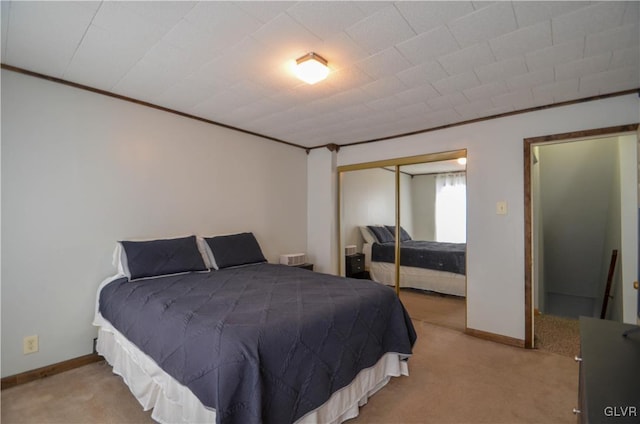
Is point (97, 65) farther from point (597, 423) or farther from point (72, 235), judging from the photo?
point (597, 423)

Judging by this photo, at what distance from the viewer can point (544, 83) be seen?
7.80 ft

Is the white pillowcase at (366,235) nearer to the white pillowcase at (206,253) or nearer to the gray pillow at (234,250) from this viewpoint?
the gray pillow at (234,250)

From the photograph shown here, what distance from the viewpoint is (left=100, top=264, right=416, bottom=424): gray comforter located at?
1.33 meters

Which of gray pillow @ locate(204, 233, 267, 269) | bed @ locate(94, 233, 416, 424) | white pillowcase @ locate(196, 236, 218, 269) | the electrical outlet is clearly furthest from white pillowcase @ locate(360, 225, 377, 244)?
the electrical outlet

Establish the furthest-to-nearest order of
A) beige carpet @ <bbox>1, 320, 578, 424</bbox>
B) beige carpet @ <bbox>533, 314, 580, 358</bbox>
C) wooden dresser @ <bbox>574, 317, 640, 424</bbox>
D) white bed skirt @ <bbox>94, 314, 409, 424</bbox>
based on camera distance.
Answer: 1. beige carpet @ <bbox>533, 314, 580, 358</bbox>
2. beige carpet @ <bbox>1, 320, 578, 424</bbox>
3. white bed skirt @ <bbox>94, 314, 409, 424</bbox>
4. wooden dresser @ <bbox>574, 317, 640, 424</bbox>

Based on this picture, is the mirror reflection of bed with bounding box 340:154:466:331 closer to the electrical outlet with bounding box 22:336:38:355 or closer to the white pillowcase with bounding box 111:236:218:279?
the white pillowcase with bounding box 111:236:218:279

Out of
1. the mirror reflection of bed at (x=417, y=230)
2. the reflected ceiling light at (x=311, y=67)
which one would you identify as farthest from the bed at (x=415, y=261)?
the reflected ceiling light at (x=311, y=67)

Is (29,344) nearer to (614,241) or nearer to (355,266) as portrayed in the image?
(355,266)

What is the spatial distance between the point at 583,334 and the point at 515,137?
2.37 meters

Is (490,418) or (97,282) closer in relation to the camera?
(490,418)

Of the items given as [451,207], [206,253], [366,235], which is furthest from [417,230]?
[206,253]

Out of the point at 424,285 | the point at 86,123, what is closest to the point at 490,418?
the point at 424,285

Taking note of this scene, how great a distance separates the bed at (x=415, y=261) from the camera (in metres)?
3.76

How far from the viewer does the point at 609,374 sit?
36.2 inches
